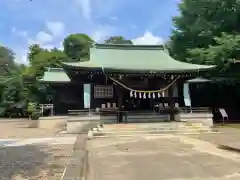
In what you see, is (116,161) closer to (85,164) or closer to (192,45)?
(85,164)

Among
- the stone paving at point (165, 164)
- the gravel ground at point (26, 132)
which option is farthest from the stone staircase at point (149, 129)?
the stone paving at point (165, 164)

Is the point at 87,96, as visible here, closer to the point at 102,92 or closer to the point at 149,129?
Result: the point at 102,92

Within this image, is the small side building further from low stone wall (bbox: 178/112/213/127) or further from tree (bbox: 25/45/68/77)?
tree (bbox: 25/45/68/77)

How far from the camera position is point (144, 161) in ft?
27.1

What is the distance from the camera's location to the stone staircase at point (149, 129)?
16.4 meters

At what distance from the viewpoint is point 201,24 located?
25844 mm

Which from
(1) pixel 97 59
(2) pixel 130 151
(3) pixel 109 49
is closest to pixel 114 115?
(1) pixel 97 59

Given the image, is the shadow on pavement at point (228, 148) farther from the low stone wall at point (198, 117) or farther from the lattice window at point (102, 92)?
the lattice window at point (102, 92)

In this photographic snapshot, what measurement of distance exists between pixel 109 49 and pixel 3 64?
164ft

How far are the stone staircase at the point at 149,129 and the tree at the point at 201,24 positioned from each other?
7356mm

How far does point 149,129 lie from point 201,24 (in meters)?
12.3

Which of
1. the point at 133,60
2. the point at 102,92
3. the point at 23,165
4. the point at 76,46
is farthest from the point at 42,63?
the point at 23,165

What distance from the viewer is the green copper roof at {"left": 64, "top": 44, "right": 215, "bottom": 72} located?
1997cm

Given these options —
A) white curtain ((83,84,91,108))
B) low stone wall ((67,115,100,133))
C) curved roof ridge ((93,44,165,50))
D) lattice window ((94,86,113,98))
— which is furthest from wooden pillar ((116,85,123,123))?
curved roof ridge ((93,44,165,50))
